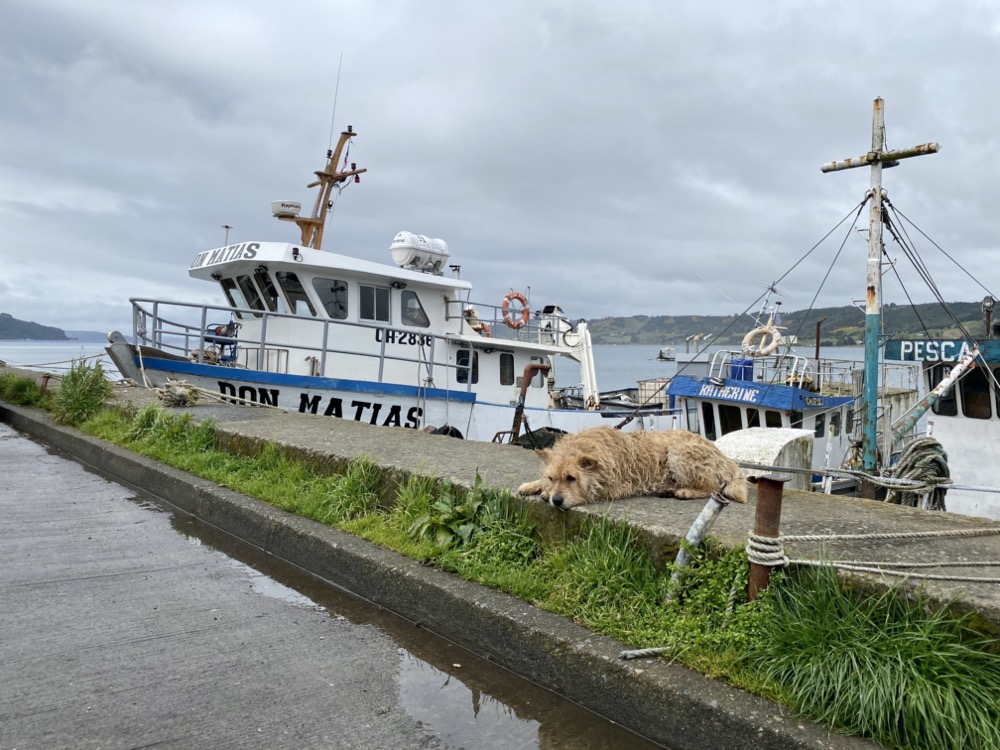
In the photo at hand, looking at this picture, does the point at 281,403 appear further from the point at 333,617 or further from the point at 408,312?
the point at 333,617

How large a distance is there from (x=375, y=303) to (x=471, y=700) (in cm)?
1151

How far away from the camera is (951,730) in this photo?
6.90 feet

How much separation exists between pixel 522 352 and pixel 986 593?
44.7ft

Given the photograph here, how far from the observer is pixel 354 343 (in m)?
13.5

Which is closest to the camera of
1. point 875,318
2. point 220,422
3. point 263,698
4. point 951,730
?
point 951,730

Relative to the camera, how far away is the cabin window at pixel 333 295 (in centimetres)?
1324

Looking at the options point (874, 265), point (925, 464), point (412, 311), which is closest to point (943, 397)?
point (874, 265)

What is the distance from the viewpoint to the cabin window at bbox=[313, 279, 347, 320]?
13.2 metres

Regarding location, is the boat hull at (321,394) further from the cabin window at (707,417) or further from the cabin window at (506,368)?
the cabin window at (707,417)

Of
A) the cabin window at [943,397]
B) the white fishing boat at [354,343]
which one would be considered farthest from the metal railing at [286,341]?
the cabin window at [943,397]

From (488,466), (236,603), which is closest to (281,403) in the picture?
(488,466)

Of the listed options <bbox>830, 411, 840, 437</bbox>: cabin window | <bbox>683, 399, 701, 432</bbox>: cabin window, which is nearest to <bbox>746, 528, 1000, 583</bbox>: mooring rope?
<bbox>683, 399, 701, 432</bbox>: cabin window

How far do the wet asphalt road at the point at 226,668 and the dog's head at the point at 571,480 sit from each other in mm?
848

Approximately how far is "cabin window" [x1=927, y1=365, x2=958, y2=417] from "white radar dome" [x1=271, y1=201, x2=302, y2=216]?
478 inches
